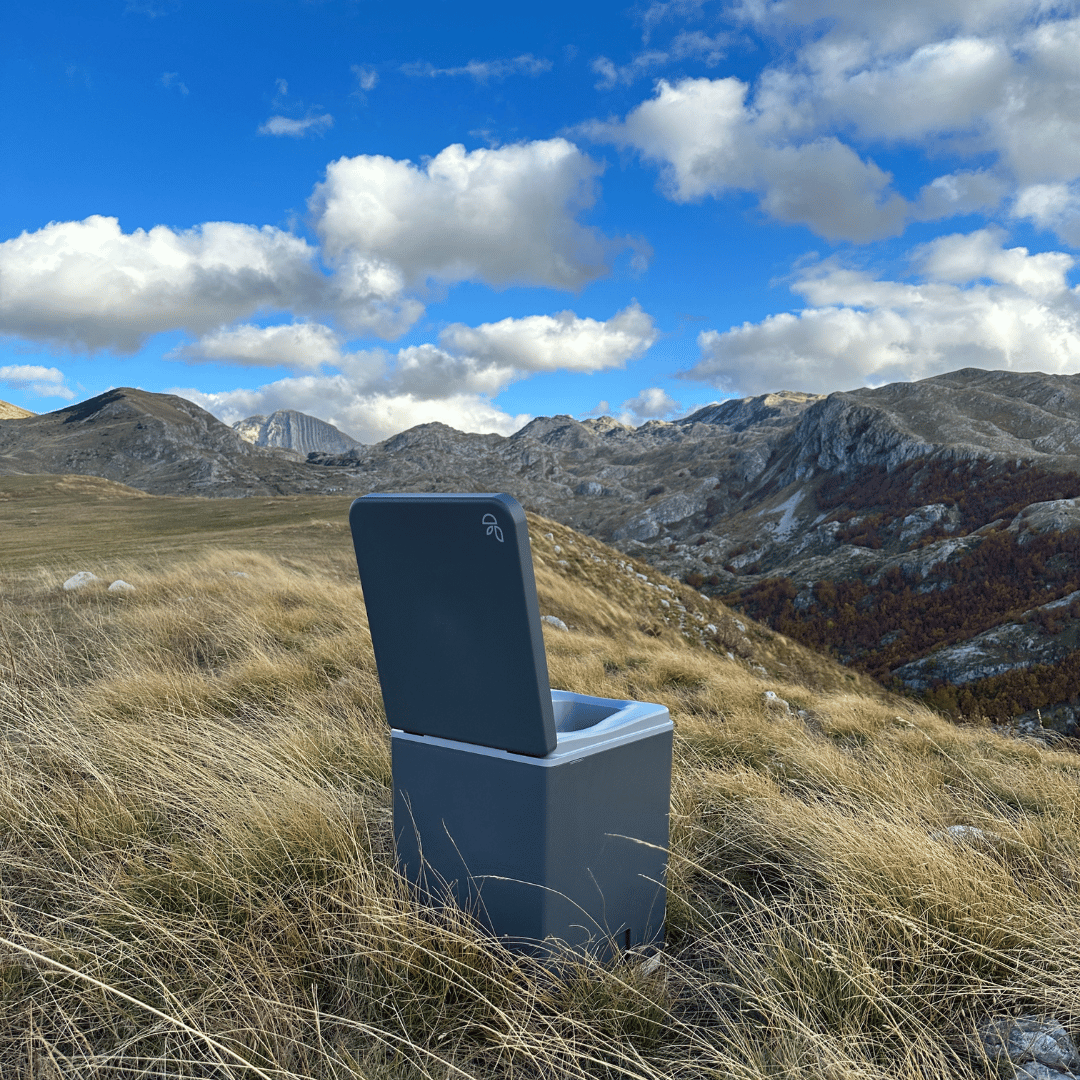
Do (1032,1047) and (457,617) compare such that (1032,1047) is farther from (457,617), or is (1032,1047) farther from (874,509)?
(874,509)

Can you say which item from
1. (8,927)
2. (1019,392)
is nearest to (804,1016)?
(8,927)

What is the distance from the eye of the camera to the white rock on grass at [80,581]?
31.4 feet

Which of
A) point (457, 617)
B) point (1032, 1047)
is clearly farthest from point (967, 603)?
→ point (457, 617)

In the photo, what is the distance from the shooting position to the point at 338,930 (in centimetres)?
258

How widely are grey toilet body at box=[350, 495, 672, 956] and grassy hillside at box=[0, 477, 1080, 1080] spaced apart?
7.7 inches

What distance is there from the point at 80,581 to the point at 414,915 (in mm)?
9601

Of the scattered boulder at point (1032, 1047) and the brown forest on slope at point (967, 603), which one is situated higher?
the scattered boulder at point (1032, 1047)

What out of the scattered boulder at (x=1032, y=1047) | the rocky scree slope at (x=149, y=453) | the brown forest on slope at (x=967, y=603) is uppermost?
the rocky scree slope at (x=149, y=453)

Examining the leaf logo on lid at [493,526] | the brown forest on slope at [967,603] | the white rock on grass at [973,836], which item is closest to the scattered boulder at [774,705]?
the white rock on grass at [973,836]

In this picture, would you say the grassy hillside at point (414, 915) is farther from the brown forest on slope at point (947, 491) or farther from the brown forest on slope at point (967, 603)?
the brown forest on slope at point (947, 491)

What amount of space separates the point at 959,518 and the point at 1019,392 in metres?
64.8

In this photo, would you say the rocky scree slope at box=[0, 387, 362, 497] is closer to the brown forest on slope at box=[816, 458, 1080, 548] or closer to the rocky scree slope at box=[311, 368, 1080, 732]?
the rocky scree slope at box=[311, 368, 1080, 732]

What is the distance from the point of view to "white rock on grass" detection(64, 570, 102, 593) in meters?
9.56

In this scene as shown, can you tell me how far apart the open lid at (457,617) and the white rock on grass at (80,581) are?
29.7 ft
